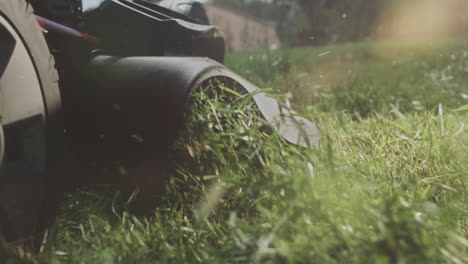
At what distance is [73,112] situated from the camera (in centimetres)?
176

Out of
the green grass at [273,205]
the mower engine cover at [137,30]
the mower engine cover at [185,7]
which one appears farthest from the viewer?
the mower engine cover at [185,7]

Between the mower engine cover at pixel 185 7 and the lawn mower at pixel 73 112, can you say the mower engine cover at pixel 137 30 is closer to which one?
the lawn mower at pixel 73 112

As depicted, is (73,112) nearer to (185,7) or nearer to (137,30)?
(137,30)

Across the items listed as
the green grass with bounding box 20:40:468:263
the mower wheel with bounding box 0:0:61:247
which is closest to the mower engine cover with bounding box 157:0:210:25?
the green grass with bounding box 20:40:468:263

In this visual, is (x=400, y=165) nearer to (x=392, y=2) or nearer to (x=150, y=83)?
(x=150, y=83)

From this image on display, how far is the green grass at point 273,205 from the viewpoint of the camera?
106 cm

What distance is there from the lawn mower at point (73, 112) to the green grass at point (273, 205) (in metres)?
0.08

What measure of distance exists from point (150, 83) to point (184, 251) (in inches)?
26.1

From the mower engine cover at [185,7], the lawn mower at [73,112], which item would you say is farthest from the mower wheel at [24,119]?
the mower engine cover at [185,7]

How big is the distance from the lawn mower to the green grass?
8cm

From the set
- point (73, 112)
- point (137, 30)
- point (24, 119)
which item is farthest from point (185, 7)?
point (24, 119)

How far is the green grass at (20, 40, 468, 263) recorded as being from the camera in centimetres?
106

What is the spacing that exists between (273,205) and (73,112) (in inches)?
38.0

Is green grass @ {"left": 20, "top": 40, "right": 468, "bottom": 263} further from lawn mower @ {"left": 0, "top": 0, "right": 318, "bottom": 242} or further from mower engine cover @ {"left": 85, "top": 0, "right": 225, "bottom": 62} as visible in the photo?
mower engine cover @ {"left": 85, "top": 0, "right": 225, "bottom": 62}
